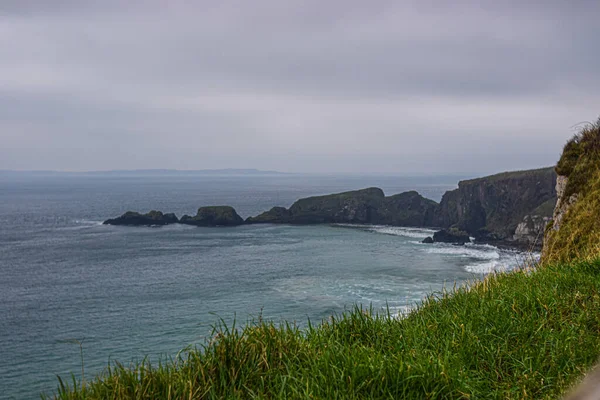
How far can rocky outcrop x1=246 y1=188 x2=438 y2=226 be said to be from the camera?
11769 cm

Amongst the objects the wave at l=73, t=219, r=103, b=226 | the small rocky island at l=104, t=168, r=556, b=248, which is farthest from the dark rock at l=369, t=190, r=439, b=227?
the wave at l=73, t=219, r=103, b=226

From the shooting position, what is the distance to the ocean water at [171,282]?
3788 centimetres

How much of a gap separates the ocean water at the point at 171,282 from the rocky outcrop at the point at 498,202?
360 inches

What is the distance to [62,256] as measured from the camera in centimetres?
7388

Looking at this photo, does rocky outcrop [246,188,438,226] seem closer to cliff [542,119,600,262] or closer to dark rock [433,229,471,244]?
dark rock [433,229,471,244]

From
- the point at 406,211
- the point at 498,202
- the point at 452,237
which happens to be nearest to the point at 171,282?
the point at 452,237

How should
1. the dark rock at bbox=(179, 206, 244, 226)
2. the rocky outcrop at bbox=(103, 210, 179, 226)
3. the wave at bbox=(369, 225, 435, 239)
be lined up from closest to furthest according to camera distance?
the wave at bbox=(369, 225, 435, 239) → the rocky outcrop at bbox=(103, 210, 179, 226) → the dark rock at bbox=(179, 206, 244, 226)

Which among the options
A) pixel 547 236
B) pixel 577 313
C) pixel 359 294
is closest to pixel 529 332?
pixel 577 313

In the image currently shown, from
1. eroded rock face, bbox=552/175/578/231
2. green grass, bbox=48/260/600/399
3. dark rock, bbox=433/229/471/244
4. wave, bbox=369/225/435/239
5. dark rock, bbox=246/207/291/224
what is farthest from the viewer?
dark rock, bbox=246/207/291/224

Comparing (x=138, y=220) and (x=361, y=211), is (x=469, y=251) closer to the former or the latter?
(x=361, y=211)

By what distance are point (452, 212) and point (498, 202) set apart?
11.1 metres

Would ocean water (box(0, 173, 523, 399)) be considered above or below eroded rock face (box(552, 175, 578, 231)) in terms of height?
below

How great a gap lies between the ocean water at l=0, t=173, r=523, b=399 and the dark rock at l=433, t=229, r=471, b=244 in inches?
159

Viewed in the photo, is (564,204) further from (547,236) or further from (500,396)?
(500,396)
